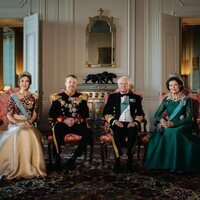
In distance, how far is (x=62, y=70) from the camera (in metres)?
7.24

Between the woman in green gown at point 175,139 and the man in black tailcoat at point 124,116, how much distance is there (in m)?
0.26

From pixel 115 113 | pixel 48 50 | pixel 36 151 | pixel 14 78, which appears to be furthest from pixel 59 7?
pixel 14 78

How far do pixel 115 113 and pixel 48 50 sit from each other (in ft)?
11.8

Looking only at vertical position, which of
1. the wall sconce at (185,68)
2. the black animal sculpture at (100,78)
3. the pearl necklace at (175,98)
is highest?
the wall sconce at (185,68)

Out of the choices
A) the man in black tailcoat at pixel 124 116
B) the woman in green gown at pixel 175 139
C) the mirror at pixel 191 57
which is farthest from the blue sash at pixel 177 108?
the mirror at pixel 191 57

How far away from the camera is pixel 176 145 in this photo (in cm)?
364

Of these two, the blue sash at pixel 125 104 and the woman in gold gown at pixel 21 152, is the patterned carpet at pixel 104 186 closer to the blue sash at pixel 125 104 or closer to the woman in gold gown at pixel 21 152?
the woman in gold gown at pixel 21 152

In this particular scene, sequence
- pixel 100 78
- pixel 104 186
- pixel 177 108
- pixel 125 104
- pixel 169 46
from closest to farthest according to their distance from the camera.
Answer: pixel 104 186
pixel 177 108
pixel 125 104
pixel 100 78
pixel 169 46

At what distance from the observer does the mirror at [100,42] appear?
711cm

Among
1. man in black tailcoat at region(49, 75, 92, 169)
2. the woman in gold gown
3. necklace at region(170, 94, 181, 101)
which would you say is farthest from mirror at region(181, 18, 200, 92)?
the woman in gold gown

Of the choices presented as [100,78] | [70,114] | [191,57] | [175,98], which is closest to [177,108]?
[175,98]

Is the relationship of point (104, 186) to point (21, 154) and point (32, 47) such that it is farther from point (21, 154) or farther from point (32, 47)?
point (32, 47)

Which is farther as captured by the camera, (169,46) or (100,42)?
(100,42)

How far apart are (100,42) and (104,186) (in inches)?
175
